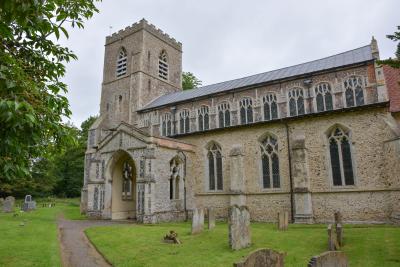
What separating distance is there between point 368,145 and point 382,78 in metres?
4.34

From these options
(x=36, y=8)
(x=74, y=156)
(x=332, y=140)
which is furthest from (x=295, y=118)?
(x=74, y=156)

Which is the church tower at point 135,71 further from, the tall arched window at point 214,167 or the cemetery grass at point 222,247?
the cemetery grass at point 222,247

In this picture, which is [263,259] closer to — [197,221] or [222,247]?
[222,247]

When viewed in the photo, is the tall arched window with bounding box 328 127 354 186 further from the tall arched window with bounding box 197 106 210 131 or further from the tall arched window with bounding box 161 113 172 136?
the tall arched window with bounding box 161 113 172 136

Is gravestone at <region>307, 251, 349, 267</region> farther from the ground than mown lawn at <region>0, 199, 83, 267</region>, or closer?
farther from the ground

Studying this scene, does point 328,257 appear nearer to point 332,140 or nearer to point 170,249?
point 170,249

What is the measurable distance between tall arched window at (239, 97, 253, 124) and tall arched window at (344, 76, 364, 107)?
653cm

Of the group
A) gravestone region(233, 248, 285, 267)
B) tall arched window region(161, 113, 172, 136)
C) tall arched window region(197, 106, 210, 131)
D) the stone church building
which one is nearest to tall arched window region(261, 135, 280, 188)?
the stone church building

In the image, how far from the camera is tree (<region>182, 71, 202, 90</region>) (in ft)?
153

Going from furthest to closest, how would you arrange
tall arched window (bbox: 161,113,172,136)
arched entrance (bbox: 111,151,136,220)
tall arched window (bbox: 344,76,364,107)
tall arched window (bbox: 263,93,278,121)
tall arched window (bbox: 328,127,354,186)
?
tall arched window (bbox: 161,113,172,136) < arched entrance (bbox: 111,151,136,220) < tall arched window (bbox: 263,93,278,121) < tall arched window (bbox: 344,76,364,107) < tall arched window (bbox: 328,127,354,186)

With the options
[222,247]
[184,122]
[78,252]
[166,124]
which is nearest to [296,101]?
[184,122]

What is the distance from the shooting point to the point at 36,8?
12.5 ft

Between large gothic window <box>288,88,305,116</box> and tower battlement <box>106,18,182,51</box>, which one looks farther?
tower battlement <box>106,18,182,51</box>

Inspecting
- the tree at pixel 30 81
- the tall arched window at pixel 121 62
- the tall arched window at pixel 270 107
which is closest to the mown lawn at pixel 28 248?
the tree at pixel 30 81
